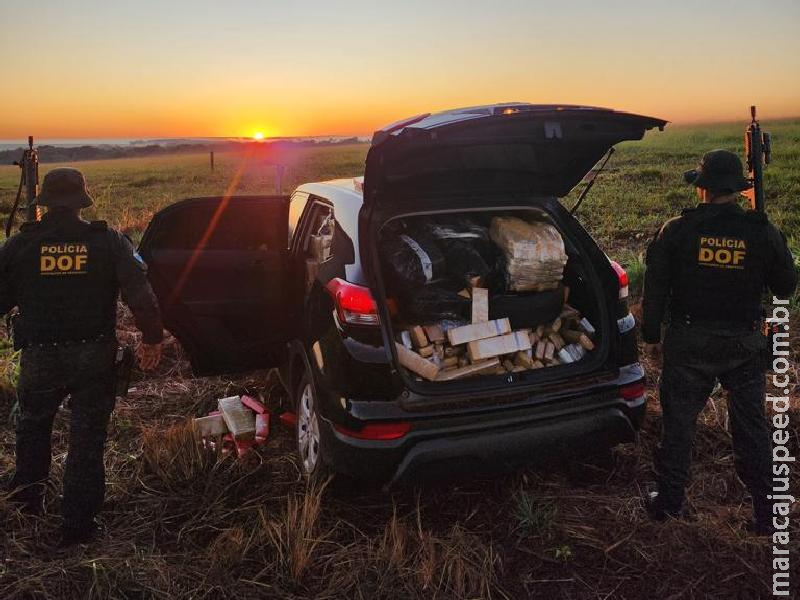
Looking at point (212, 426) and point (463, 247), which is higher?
point (463, 247)

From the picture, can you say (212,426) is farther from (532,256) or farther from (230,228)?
(532,256)

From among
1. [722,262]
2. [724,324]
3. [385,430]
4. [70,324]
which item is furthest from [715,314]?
[70,324]

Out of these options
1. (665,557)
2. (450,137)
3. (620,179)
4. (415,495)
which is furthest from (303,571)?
(620,179)

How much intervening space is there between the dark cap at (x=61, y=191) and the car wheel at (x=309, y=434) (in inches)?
58.9

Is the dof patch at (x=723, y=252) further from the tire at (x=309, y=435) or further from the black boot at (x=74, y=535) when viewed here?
the black boot at (x=74, y=535)

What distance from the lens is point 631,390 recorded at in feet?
10.8

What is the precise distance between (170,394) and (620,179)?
17741 millimetres

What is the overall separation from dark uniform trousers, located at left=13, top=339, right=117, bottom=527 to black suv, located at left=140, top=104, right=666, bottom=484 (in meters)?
0.84

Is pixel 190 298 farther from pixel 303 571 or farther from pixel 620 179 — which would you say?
pixel 620 179

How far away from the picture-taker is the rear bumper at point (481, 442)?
9.50ft

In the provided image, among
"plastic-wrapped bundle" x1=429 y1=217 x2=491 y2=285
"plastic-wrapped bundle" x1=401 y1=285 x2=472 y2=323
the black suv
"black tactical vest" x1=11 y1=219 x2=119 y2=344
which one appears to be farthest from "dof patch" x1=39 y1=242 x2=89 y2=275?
"plastic-wrapped bundle" x1=429 y1=217 x2=491 y2=285

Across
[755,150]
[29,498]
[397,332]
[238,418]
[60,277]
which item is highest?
[755,150]

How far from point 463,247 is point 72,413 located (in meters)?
2.26

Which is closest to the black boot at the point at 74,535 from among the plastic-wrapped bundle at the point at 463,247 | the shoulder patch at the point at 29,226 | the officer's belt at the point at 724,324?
the shoulder patch at the point at 29,226
